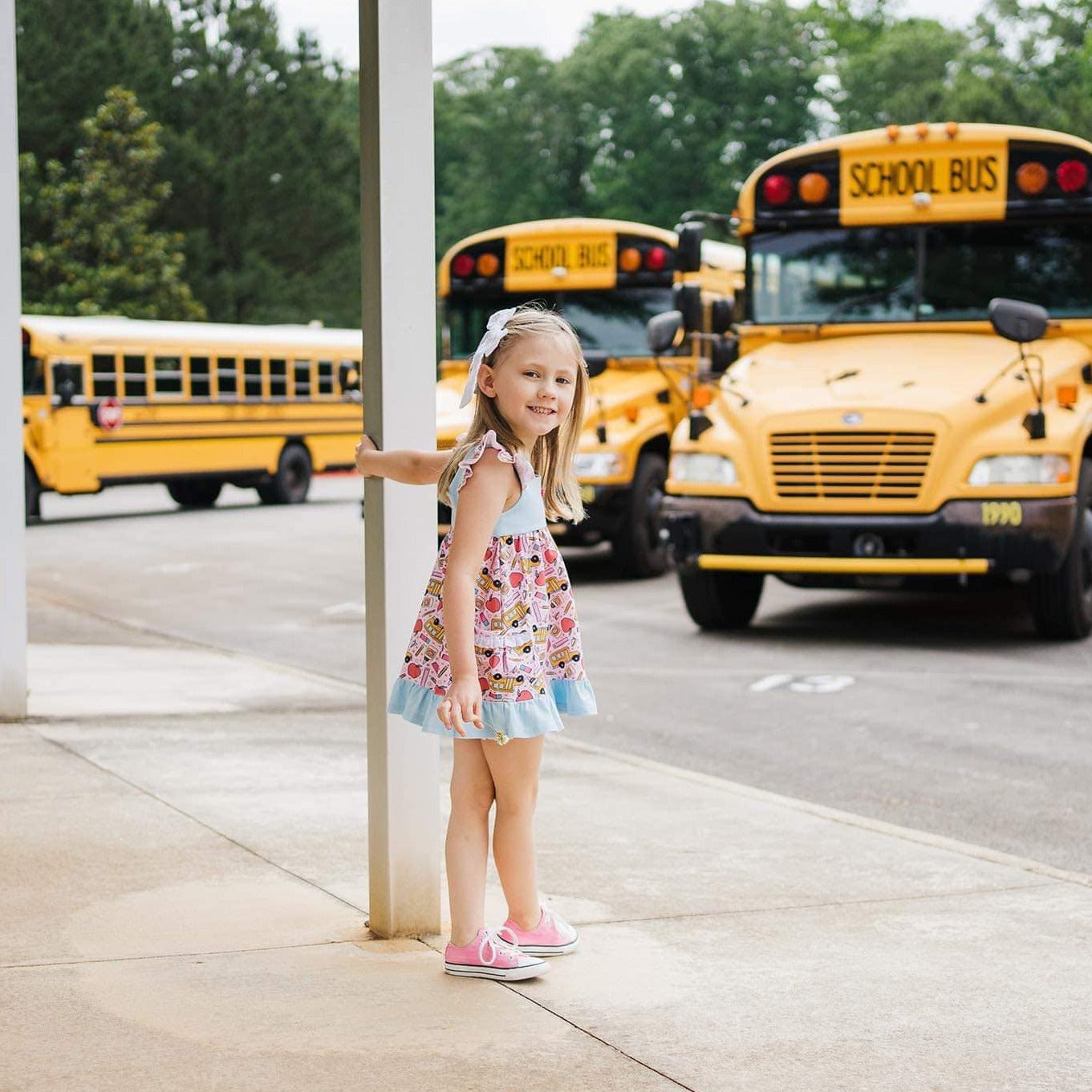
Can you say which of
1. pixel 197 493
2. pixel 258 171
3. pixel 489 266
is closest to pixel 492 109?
pixel 258 171

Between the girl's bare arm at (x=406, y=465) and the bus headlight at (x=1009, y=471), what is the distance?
257 inches

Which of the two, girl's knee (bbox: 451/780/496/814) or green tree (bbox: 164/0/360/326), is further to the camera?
green tree (bbox: 164/0/360/326)

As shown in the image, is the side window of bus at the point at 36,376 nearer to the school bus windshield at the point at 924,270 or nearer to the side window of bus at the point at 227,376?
the side window of bus at the point at 227,376

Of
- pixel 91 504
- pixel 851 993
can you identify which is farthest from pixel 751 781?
pixel 91 504

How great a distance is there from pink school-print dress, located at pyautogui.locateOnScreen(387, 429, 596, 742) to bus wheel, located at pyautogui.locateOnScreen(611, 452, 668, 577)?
10801mm

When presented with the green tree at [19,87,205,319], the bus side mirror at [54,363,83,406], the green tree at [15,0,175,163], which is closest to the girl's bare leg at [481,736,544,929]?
the bus side mirror at [54,363,83,406]

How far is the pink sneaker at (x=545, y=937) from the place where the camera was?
431 cm

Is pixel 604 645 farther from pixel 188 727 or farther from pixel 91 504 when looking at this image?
pixel 91 504

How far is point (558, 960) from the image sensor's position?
4.31 metres

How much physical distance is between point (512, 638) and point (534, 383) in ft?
1.74

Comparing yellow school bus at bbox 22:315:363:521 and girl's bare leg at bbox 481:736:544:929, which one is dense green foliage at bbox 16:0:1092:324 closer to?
yellow school bus at bbox 22:315:363:521

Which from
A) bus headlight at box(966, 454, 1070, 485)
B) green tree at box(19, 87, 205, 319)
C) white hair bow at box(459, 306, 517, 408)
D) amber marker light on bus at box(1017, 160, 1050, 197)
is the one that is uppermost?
green tree at box(19, 87, 205, 319)

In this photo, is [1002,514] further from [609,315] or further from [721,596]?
[609,315]

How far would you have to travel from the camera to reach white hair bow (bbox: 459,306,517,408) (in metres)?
4.05
